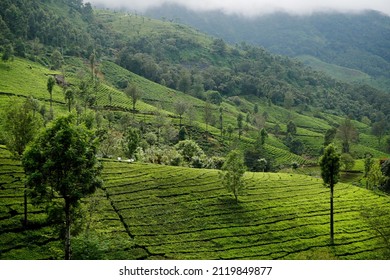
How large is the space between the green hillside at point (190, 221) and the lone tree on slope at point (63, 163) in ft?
23.8

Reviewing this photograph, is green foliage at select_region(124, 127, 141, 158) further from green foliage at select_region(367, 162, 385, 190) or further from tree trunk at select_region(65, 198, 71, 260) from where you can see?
tree trunk at select_region(65, 198, 71, 260)

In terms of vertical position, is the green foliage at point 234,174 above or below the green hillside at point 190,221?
above

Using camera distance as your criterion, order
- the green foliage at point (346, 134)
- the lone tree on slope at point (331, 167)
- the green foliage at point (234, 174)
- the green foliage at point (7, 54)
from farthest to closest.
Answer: the green foliage at point (346, 134) < the green foliage at point (7, 54) < the green foliage at point (234, 174) < the lone tree on slope at point (331, 167)

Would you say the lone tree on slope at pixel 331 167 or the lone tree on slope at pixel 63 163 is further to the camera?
the lone tree on slope at pixel 331 167

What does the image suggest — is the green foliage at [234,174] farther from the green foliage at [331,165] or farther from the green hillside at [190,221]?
the green foliage at [331,165]

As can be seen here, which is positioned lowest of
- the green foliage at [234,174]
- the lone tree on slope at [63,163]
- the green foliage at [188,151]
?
the green foliage at [188,151]

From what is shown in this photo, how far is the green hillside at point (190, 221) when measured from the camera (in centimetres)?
4806

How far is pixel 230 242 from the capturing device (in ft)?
179

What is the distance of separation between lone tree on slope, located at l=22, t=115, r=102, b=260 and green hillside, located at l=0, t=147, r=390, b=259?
725 centimetres

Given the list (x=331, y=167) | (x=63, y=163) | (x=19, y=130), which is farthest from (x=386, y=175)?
(x=63, y=163)

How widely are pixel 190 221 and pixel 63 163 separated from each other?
24.9 metres

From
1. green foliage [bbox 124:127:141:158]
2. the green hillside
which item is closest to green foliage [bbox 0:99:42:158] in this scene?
the green hillside

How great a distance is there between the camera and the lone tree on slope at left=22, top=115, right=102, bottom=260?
123 ft

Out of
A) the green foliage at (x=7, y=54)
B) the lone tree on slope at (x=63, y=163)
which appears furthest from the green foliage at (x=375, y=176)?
the green foliage at (x=7, y=54)
